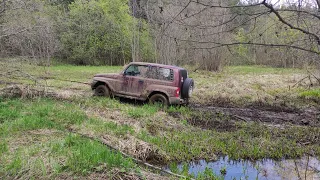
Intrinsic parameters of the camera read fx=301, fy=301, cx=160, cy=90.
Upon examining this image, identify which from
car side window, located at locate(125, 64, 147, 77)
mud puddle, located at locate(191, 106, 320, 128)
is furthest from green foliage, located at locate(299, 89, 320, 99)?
car side window, located at locate(125, 64, 147, 77)

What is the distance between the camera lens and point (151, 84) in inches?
463

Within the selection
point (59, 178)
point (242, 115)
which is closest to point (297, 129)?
point (242, 115)

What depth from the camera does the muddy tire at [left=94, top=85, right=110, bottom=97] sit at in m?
12.5

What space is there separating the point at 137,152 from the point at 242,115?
5992mm

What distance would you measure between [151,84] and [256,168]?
581 centimetres

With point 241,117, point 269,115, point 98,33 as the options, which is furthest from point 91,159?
point 98,33

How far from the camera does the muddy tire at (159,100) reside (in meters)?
11.6

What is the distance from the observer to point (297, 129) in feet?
31.8

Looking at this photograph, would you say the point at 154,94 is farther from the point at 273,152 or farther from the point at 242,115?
the point at 273,152

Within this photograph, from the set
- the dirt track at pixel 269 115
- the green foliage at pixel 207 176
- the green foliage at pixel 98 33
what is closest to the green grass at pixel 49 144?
the green foliage at pixel 207 176

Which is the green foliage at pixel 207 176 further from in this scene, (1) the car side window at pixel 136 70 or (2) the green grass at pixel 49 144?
(1) the car side window at pixel 136 70

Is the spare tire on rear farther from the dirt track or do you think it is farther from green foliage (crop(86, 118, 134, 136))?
green foliage (crop(86, 118, 134, 136))

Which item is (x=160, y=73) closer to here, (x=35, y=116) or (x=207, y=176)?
(x=35, y=116)

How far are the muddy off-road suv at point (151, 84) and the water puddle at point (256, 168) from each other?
445 cm
